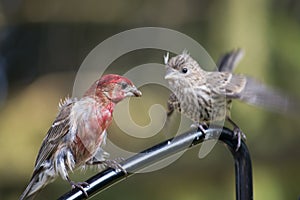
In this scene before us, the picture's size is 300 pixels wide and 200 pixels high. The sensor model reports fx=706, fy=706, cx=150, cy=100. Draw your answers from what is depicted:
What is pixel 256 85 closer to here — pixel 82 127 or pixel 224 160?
pixel 82 127

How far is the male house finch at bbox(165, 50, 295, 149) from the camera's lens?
3447mm

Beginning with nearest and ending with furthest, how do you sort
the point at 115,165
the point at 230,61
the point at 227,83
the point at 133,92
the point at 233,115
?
1. the point at 115,165
2. the point at 133,92
3. the point at 227,83
4. the point at 230,61
5. the point at 233,115

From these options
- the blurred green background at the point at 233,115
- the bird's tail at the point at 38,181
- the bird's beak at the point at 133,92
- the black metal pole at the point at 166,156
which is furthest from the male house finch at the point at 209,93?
the blurred green background at the point at 233,115

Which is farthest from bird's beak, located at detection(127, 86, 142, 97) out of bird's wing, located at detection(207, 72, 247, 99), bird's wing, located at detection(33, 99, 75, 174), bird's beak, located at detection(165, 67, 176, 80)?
bird's beak, located at detection(165, 67, 176, 80)

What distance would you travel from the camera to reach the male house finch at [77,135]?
3051 mm

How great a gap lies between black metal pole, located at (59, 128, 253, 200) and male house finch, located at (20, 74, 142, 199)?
0.33 meters

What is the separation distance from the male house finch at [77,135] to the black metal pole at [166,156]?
1.09 feet

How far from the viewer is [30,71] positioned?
6.98m

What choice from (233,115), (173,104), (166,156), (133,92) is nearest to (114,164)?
(166,156)

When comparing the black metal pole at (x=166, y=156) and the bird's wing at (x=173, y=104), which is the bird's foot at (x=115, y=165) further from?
the bird's wing at (x=173, y=104)

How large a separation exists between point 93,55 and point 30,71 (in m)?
1.08

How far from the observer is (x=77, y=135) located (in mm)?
3127

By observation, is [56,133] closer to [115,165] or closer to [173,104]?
[115,165]

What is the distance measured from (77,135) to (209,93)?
89cm
